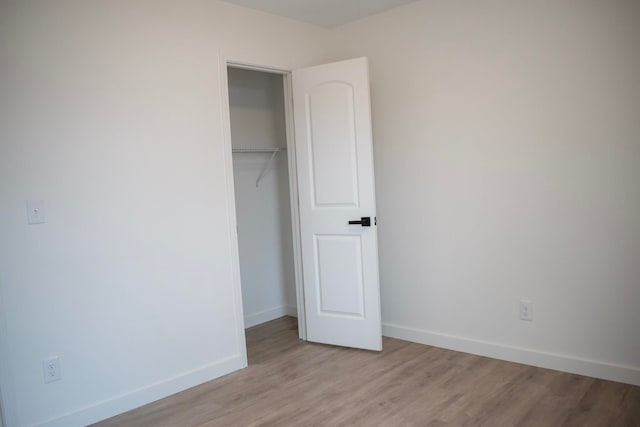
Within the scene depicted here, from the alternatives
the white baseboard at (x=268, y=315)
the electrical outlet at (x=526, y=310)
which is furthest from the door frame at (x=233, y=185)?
the electrical outlet at (x=526, y=310)

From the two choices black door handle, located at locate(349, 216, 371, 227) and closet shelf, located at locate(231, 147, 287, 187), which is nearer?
black door handle, located at locate(349, 216, 371, 227)

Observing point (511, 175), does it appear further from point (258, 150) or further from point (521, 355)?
point (258, 150)

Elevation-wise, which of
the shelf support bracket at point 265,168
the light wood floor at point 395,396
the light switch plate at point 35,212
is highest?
the shelf support bracket at point 265,168

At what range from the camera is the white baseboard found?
14.3 ft

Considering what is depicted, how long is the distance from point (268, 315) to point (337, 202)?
1.51 metres

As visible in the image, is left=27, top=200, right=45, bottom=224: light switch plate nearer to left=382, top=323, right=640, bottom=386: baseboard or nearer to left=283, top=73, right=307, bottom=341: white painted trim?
left=283, top=73, right=307, bottom=341: white painted trim

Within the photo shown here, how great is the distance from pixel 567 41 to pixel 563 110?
0.40 m

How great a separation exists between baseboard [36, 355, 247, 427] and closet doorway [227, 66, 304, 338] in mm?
1049

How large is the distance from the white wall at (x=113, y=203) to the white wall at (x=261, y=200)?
971mm

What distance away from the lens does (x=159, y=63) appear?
295cm

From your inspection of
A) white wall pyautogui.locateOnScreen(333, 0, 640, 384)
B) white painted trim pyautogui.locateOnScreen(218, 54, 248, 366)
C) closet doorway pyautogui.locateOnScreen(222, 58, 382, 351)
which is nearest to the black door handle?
closet doorway pyautogui.locateOnScreen(222, 58, 382, 351)

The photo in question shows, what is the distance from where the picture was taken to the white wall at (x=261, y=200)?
4340 millimetres

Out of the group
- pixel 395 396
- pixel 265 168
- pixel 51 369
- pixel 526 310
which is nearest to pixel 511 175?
pixel 526 310

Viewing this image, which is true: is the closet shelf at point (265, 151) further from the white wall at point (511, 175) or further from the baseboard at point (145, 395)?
the baseboard at point (145, 395)
